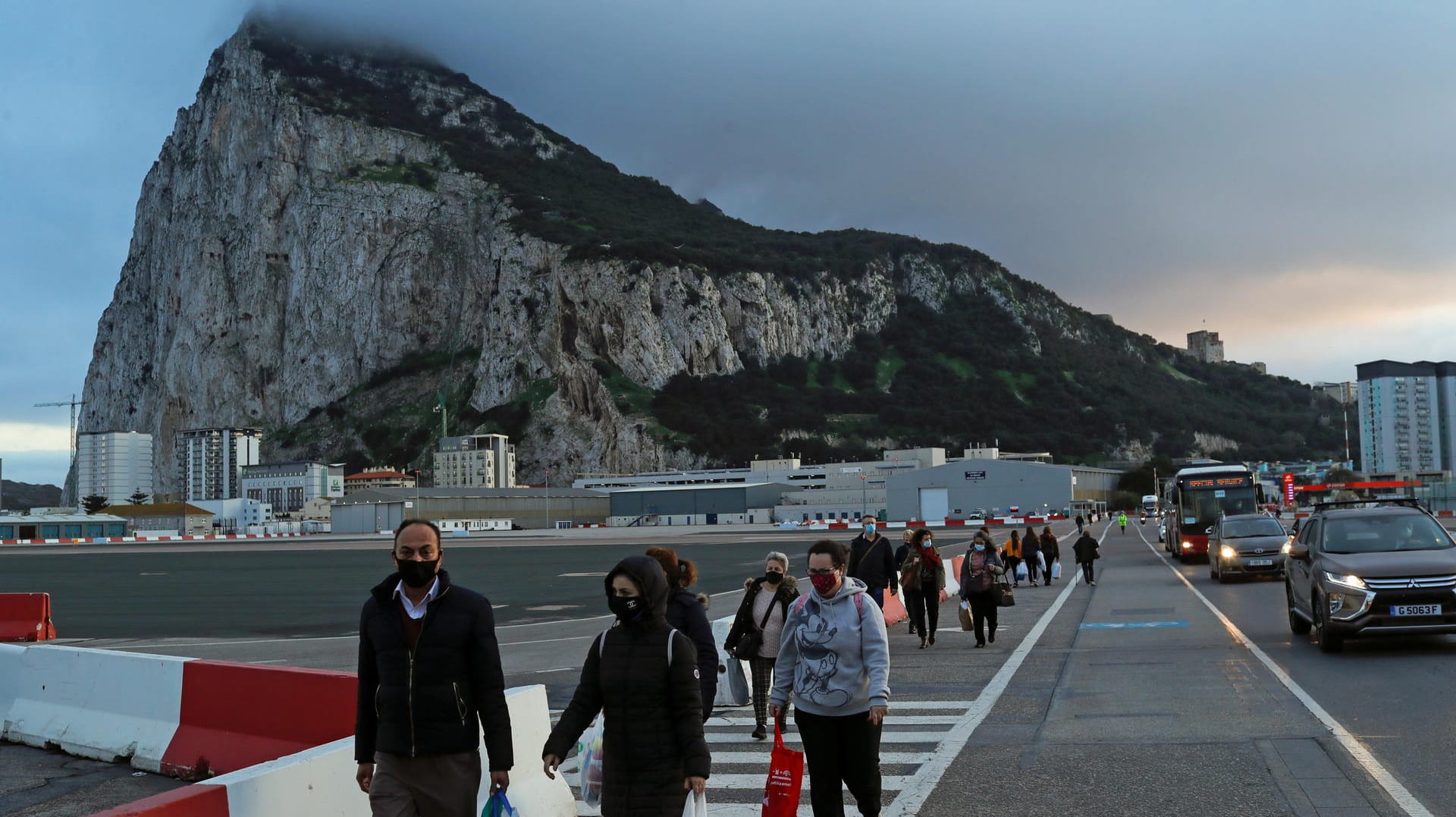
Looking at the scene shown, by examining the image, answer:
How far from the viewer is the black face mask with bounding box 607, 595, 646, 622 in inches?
195

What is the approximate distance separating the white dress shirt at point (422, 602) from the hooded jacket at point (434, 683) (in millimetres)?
17

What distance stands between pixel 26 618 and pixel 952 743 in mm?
16828

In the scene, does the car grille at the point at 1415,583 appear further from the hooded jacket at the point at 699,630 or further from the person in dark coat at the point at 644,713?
the person in dark coat at the point at 644,713

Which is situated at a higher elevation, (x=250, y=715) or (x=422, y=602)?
(x=422, y=602)

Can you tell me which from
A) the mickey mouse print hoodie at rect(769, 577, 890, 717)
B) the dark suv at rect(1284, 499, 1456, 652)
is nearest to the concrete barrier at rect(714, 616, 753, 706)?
the mickey mouse print hoodie at rect(769, 577, 890, 717)

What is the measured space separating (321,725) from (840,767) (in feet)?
13.1

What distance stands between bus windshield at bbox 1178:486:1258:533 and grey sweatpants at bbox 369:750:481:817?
3747 cm

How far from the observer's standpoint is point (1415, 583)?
1288cm

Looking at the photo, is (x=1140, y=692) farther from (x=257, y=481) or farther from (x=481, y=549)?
(x=257, y=481)

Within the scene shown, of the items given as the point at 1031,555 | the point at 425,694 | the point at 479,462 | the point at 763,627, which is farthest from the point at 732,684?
the point at 479,462

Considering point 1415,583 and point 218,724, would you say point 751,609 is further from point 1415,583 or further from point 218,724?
point 1415,583

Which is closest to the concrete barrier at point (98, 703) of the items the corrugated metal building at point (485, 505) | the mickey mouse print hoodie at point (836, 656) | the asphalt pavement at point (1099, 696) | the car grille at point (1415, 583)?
the asphalt pavement at point (1099, 696)

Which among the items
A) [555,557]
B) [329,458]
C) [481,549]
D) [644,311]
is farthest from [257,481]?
[555,557]

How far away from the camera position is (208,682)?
8656mm
